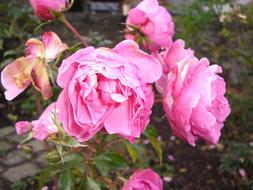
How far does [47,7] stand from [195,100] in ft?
1.41

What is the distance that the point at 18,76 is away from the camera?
1002 millimetres

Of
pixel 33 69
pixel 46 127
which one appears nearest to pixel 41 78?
pixel 33 69

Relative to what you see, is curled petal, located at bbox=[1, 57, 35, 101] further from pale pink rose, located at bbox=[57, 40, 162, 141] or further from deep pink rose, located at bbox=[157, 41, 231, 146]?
deep pink rose, located at bbox=[157, 41, 231, 146]

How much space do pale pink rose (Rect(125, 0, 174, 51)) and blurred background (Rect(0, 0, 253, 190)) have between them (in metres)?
0.42

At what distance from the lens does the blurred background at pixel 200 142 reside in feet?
8.04

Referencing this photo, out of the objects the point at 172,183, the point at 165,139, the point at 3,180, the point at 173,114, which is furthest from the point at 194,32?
the point at 173,114

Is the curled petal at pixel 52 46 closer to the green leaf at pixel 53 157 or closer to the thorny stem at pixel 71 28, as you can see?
the thorny stem at pixel 71 28

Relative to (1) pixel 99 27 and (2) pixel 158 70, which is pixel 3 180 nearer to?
(2) pixel 158 70

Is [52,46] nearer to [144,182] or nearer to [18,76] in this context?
[18,76]

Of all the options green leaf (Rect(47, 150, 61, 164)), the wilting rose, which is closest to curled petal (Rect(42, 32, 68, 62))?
the wilting rose

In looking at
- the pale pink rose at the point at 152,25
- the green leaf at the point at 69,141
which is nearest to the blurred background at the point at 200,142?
the pale pink rose at the point at 152,25

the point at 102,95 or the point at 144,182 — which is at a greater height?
the point at 102,95

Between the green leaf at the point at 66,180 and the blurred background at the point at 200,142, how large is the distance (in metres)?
0.48

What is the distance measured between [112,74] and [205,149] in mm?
2238
